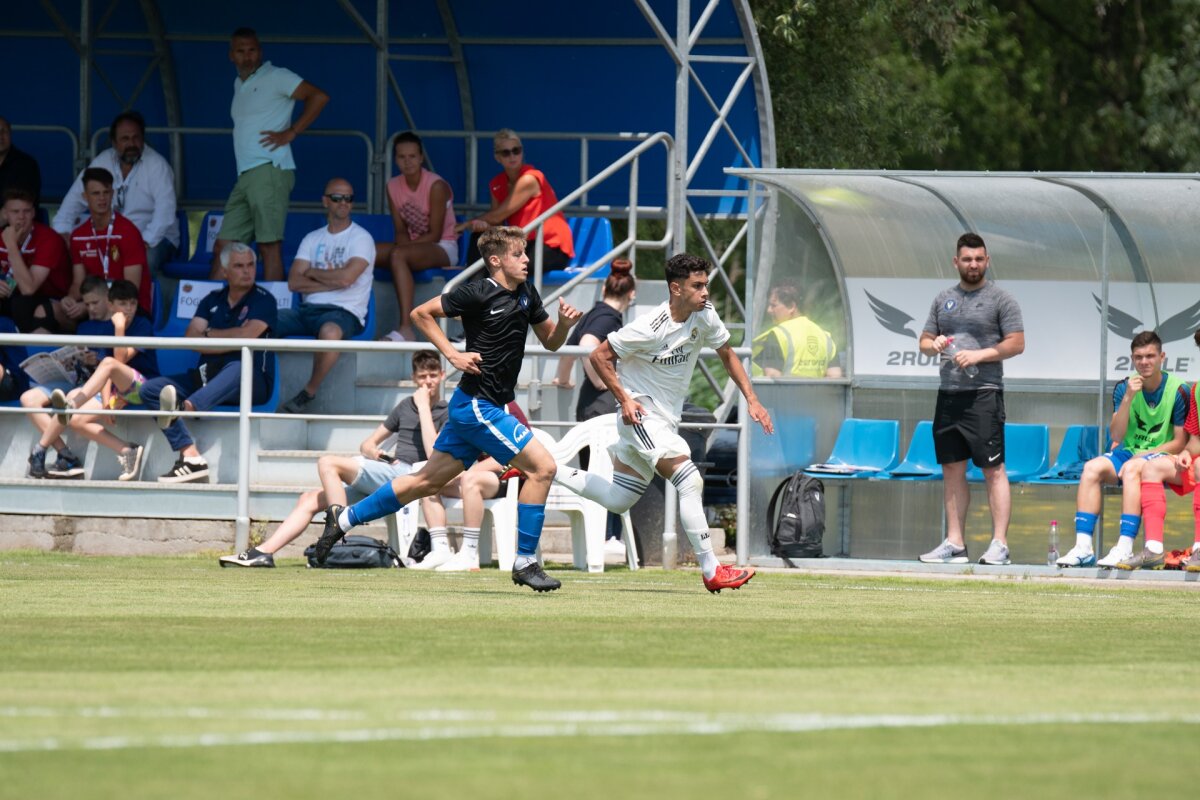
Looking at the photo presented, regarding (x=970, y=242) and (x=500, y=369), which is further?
(x=970, y=242)

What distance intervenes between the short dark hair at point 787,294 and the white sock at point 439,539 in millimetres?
3383

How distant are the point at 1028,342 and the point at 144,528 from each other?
712 centimetres

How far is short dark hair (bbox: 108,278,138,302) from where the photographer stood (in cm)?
1628

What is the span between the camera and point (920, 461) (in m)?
15.6

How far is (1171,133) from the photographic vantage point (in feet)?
114

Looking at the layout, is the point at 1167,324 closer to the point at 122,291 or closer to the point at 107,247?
the point at 122,291

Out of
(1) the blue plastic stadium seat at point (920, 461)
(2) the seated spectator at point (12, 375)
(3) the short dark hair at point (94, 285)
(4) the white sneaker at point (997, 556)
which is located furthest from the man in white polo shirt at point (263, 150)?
(4) the white sneaker at point (997, 556)

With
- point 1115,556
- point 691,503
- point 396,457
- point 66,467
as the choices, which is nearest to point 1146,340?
point 1115,556

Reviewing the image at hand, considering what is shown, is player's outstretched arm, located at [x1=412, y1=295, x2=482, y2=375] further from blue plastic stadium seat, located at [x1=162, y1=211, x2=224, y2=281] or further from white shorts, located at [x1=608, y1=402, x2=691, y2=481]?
blue plastic stadium seat, located at [x1=162, y1=211, x2=224, y2=281]

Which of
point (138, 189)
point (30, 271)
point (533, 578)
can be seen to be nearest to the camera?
point (533, 578)

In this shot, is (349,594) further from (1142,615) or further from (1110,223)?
(1110,223)

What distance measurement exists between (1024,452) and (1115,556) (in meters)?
1.66

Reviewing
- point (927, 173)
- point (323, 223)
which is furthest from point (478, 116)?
point (927, 173)

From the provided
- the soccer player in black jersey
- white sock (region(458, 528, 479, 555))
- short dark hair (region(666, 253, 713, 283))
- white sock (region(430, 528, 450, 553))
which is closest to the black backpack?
white sock (region(458, 528, 479, 555))
